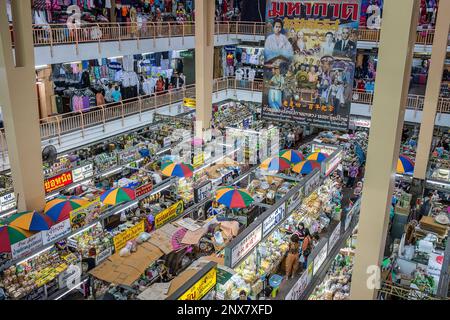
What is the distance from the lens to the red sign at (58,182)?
11.1 meters

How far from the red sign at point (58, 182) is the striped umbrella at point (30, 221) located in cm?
170

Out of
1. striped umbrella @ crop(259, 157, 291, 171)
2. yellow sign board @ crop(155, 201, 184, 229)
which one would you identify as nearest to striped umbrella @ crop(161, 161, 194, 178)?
yellow sign board @ crop(155, 201, 184, 229)

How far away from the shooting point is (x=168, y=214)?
1050cm

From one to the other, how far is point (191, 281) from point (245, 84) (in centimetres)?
1587

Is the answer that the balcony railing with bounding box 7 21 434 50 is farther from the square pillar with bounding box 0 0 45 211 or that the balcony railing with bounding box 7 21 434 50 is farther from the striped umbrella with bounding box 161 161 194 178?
the striped umbrella with bounding box 161 161 194 178

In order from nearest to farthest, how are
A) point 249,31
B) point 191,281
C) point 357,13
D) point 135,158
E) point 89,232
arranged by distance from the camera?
point 191,281 → point 357,13 → point 89,232 → point 135,158 → point 249,31

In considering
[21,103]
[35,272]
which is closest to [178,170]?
[21,103]

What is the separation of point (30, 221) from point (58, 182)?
2348mm

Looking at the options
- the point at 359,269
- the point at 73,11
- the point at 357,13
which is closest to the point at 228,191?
the point at 359,269

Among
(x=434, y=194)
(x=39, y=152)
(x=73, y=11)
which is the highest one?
(x=73, y=11)

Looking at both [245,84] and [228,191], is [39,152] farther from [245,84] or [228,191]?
[245,84]

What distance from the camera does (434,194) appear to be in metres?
13.8

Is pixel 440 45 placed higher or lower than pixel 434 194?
higher

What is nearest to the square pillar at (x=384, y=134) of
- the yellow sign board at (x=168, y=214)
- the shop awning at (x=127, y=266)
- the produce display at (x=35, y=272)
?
the shop awning at (x=127, y=266)
